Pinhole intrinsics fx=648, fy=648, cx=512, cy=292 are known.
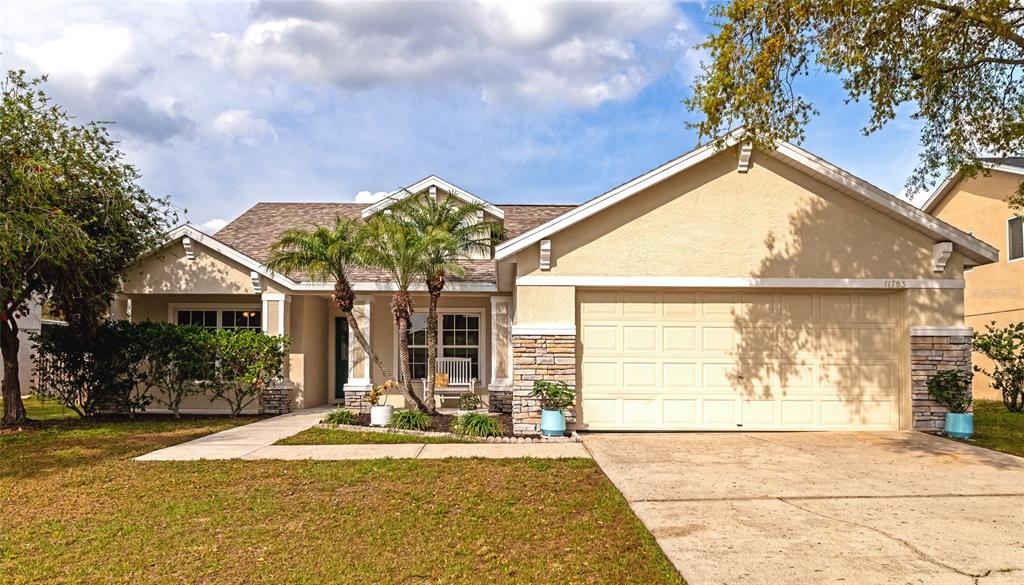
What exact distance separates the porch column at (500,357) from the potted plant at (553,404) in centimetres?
348

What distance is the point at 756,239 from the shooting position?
10.8 m

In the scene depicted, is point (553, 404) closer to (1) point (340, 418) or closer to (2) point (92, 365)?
(1) point (340, 418)

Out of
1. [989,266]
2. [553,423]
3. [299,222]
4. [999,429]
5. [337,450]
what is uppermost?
[299,222]

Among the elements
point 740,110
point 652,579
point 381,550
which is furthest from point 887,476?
point 381,550

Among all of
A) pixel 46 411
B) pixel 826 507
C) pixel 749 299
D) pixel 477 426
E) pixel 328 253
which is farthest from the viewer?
pixel 46 411

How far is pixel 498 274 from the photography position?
12812 millimetres

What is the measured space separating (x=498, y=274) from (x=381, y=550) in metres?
8.11

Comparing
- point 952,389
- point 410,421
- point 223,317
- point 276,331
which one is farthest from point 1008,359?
point 223,317

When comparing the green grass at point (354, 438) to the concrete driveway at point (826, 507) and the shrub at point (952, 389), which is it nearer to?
the concrete driveway at point (826, 507)

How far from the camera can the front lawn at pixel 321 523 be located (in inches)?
185

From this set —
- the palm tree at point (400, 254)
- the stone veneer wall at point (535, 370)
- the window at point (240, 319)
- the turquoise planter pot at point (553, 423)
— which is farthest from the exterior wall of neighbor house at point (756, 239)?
the window at point (240, 319)

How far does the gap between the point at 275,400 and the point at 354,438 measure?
14.6ft

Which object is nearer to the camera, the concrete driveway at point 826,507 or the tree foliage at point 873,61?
the concrete driveway at point 826,507

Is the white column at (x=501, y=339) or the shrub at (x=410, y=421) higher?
the white column at (x=501, y=339)
